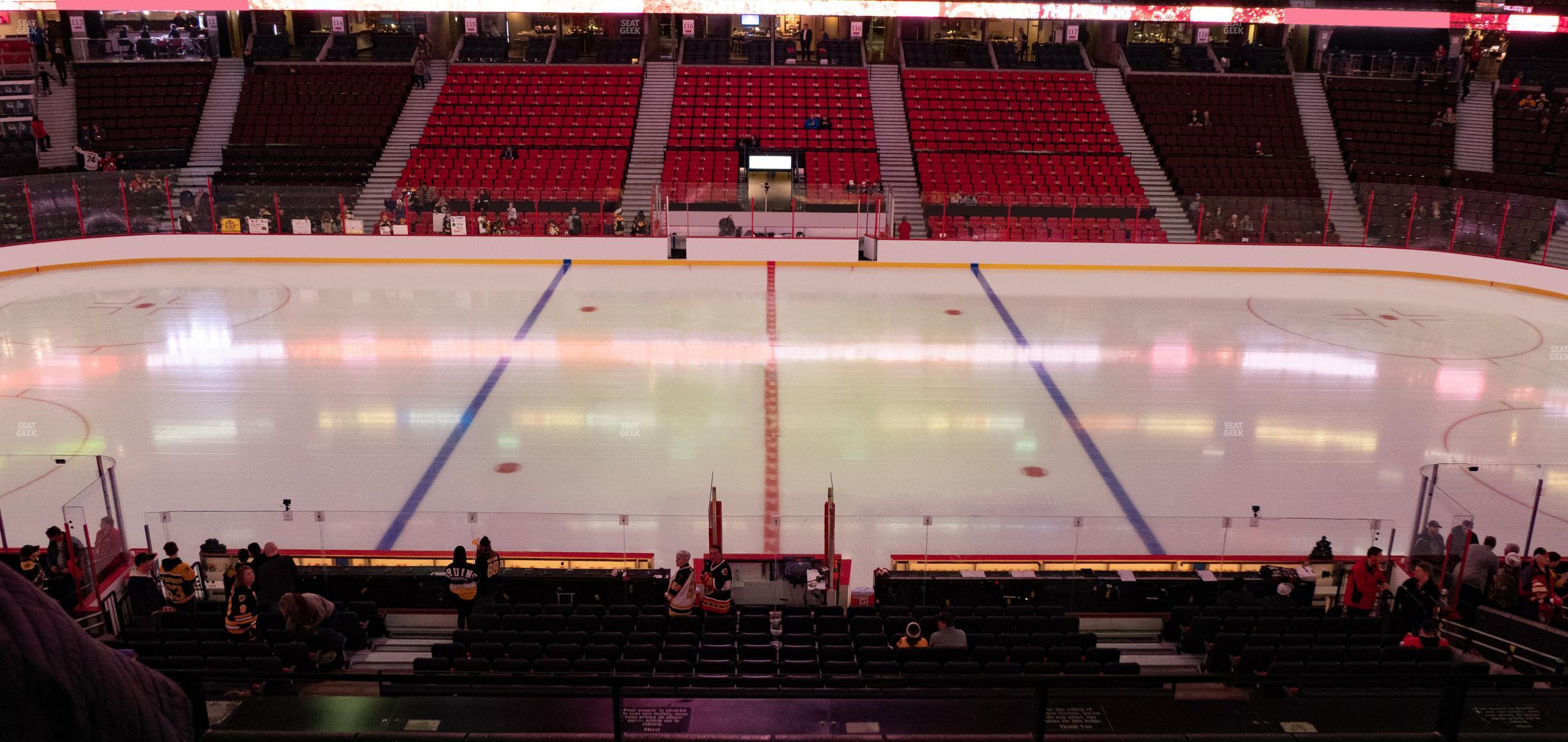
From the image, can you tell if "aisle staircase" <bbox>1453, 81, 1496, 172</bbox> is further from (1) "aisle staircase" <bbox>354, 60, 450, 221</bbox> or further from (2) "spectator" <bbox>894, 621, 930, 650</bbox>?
(1) "aisle staircase" <bbox>354, 60, 450, 221</bbox>

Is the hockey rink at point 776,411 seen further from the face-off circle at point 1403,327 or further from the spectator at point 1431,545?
the spectator at point 1431,545

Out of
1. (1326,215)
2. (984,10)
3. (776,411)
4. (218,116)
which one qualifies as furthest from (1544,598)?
(218,116)

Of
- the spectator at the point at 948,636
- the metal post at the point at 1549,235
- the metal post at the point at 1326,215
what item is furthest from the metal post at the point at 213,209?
the metal post at the point at 1549,235

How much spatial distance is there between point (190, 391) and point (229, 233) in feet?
36.0

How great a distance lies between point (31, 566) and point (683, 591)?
5.03m

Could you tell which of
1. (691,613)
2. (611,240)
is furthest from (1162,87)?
(691,613)

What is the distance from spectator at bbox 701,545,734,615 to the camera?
28.6 feet

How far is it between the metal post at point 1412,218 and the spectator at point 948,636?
2165 cm

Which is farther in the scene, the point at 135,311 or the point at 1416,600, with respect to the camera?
the point at 135,311

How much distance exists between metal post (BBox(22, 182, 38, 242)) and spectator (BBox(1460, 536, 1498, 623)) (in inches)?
1046

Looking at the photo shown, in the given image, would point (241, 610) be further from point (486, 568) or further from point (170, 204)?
point (170, 204)

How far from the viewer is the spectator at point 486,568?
29.5ft

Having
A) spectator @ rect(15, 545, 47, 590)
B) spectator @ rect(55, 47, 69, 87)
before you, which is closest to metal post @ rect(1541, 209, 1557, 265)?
spectator @ rect(15, 545, 47, 590)

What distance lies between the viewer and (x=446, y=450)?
41.7 feet
